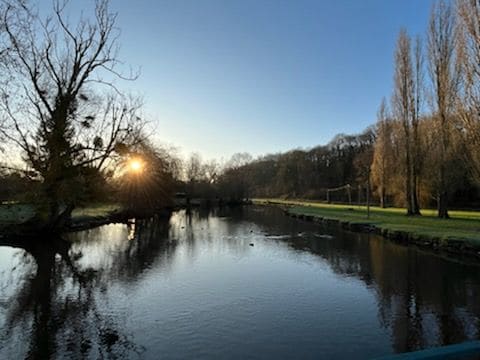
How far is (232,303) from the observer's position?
7938 millimetres

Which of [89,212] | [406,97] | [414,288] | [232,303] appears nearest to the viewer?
[232,303]

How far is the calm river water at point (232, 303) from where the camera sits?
5707mm

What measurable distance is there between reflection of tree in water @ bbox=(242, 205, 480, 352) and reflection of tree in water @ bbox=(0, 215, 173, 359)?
182 inches

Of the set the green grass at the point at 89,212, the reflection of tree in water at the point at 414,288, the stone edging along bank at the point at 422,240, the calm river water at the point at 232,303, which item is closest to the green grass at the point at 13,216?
the green grass at the point at 89,212

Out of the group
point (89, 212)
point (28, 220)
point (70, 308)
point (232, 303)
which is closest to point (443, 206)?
point (232, 303)

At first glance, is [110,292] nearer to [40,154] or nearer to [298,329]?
[298,329]

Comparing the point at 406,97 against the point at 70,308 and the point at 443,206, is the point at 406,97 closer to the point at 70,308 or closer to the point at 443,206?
the point at 443,206

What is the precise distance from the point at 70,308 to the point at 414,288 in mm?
7879

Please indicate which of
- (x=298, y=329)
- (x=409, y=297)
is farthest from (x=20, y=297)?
(x=409, y=297)

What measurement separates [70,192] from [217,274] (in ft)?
33.6

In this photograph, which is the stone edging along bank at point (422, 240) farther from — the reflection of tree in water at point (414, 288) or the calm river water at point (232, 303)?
the calm river water at point (232, 303)

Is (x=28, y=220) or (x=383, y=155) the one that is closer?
(x=28, y=220)

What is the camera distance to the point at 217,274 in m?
10.8

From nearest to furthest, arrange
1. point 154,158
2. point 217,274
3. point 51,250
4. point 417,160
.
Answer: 1. point 217,274
2. point 51,250
3. point 417,160
4. point 154,158
